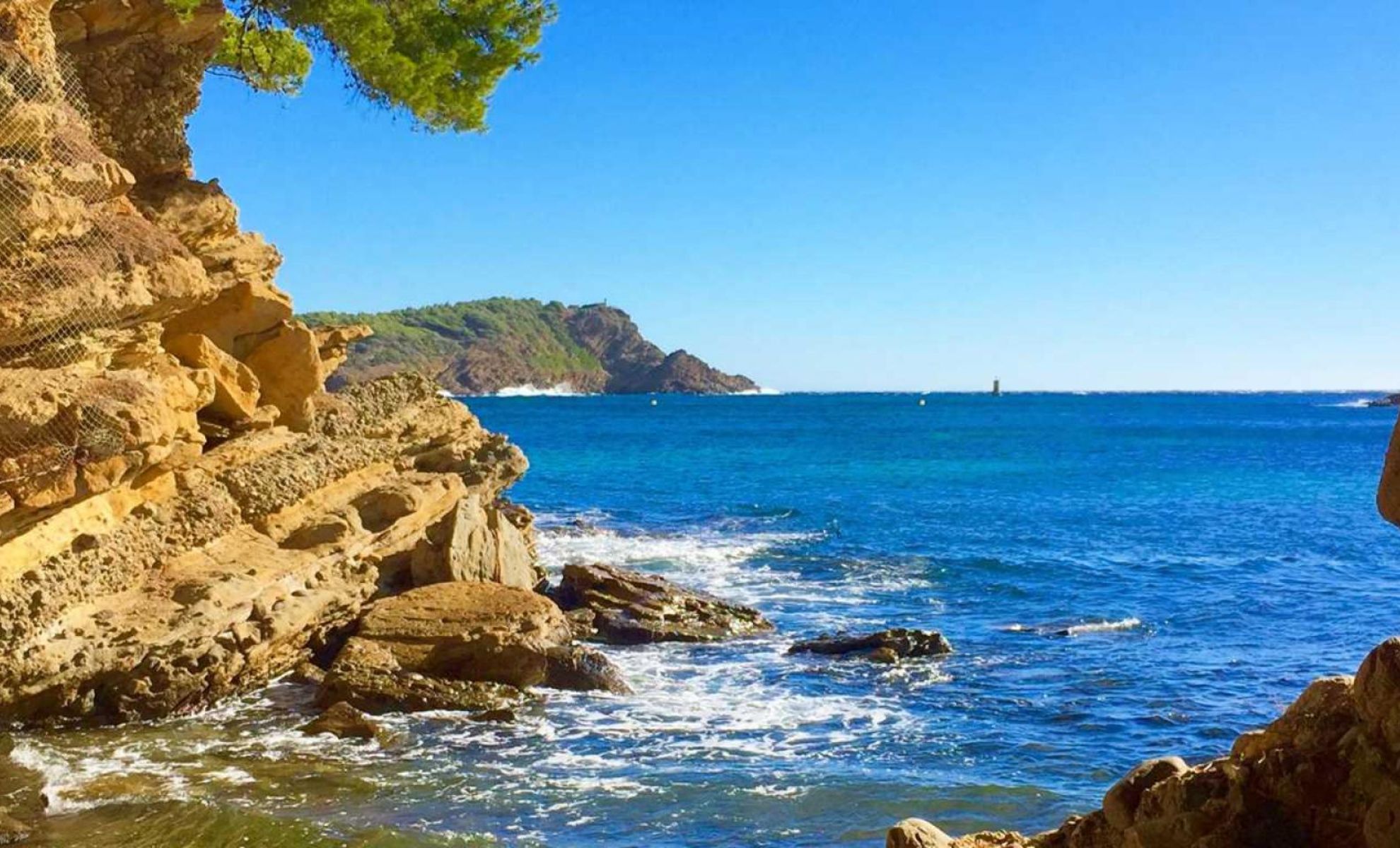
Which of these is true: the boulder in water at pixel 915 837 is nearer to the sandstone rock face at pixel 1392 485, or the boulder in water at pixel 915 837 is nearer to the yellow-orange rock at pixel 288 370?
the sandstone rock face at pixel 1392 485

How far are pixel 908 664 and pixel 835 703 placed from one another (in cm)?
251

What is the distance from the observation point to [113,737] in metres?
12.8

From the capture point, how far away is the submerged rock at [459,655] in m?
14.7

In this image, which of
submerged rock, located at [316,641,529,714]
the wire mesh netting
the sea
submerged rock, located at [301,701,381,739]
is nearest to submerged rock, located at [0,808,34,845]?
the sea

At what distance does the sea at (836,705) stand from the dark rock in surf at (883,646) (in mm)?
400

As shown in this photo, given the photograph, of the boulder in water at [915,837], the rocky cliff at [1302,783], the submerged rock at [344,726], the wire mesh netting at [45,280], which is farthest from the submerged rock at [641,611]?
the rocky cliff at [1302,783]

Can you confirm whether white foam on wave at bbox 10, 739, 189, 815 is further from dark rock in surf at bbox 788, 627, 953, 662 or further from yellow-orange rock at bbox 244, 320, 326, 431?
dark rock in surf at bbox 788, 627, 953, 662

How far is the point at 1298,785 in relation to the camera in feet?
18.5

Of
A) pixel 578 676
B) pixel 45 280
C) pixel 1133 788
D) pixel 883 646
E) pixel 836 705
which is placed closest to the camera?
pixel 1133 788

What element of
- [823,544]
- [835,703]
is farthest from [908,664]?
[823,544]

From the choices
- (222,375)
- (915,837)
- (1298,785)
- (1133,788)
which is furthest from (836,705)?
(1298,785)

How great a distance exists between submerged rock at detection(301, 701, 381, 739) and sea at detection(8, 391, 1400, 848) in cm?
22

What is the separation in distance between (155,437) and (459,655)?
450 cm

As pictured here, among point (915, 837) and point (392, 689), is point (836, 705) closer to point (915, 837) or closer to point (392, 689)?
point (392, 689)
